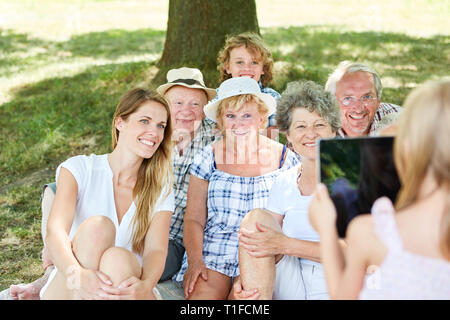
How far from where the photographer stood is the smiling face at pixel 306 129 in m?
3.25

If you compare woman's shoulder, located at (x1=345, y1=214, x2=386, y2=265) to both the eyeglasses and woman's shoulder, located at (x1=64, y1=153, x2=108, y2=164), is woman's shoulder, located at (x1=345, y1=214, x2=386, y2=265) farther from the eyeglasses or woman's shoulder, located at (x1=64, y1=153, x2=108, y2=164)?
the eyeglasses

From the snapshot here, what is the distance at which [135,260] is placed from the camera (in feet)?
9.21

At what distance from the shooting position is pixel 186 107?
13.6 ft

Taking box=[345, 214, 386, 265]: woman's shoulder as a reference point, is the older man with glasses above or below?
above

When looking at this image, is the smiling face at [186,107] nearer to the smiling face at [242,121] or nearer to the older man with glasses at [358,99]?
the smiling face at [242,121]

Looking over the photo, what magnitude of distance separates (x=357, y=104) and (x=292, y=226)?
4.50ft

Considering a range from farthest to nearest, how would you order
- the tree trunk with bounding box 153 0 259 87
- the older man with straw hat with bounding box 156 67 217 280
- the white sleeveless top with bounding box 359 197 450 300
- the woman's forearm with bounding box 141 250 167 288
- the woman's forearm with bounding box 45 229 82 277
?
the tree trunk with bounding box 153 0 259 87 < the older man with straw hat with bounding box 156 67 217 280 < the woman's forearm with bounding box 141 250 167 288 < the woman's forearm with bounding box 45 229 82 277 < the white sleeveless top with bounding box 359 197 450 300

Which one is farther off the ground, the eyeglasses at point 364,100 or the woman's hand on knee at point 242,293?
the eyeglasses at point 364,100

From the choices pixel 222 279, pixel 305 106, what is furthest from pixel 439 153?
pixel 222 279

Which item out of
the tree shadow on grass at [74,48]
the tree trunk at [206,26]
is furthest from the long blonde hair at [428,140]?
the tree shadow on grass at [74,48]

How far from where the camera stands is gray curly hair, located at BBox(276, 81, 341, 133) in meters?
3.28

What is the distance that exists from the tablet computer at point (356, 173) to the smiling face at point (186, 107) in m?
2.06

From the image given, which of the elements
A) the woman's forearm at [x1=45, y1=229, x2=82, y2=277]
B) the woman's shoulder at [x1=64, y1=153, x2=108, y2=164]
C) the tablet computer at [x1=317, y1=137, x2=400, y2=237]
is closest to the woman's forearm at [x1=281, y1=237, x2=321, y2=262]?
the tablet computer at [x1=317, y1=137, x2=400, y2=237]

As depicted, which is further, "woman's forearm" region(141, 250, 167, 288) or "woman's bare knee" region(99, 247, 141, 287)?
"woman's forearm" region(141, 250, 167, 288)
